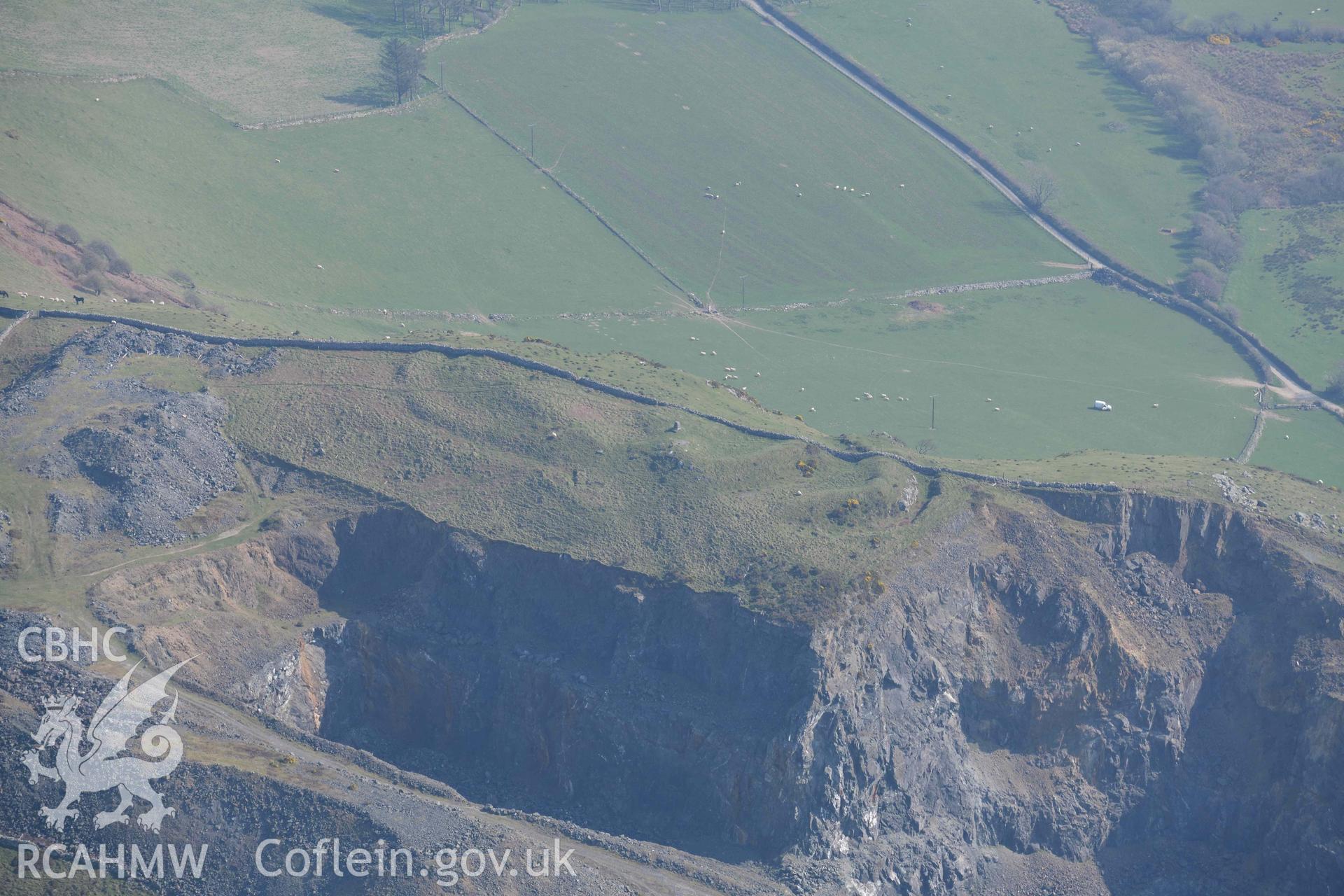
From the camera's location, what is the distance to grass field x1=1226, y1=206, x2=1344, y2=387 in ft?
557

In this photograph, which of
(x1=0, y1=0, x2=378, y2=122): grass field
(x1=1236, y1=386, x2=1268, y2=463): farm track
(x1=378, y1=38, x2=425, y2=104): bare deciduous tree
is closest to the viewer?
(x1=1236, y1=386, x2=1268, y2=463): farm track

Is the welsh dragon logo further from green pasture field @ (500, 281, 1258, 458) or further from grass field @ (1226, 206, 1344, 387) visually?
→ grass field @ (1226, 206, 1344, 387)

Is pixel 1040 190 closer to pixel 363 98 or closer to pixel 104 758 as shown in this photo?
pixel 363 98

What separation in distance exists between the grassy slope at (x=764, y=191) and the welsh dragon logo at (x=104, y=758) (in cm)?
8808

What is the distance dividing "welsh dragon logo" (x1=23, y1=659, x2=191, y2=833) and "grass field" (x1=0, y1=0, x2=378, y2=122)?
330ft

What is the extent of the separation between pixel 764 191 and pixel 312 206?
174ft

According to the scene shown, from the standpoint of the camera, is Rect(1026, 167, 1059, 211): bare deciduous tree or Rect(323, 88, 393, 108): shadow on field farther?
Rect(1026, 167, 1059, 211): bare deciduous tree

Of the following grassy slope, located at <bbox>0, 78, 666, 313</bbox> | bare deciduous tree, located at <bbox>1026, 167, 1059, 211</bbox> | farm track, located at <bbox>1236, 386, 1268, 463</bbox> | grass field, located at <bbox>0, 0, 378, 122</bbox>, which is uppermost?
bare deciduous tree, located at <bbox>1026, 167, 1059, 211</bbox>

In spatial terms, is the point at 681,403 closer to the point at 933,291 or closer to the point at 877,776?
the point at 877,776

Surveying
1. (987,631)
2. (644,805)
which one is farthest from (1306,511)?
(644,805)

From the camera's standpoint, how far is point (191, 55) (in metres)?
189

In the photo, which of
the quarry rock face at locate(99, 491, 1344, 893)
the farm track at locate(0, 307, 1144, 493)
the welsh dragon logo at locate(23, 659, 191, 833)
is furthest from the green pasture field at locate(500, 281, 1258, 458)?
the welsh dragon logo at locate(23, 659, 191, 833)

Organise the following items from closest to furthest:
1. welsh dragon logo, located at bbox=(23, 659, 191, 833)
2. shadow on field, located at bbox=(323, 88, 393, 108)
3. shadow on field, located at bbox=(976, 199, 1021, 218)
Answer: welsh dragon logo, located at bbox=(23, 659, 191, 833) → shadow on field, located at bbox=(976, 199, 1021, 218) → shadow on field, located at bbox=(323, 88, 393, 108)

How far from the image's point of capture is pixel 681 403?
124812 mm
